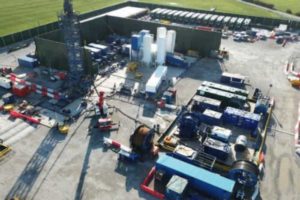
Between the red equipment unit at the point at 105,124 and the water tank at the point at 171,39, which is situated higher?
the water tank at the point at 171,39

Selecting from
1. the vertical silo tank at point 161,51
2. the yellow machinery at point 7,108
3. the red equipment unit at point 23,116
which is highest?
the vertical silo tank at point 161,51

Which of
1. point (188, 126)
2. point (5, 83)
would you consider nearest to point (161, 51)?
point (188, 126)

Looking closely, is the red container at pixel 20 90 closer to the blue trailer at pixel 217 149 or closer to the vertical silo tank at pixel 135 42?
the vertical silo tank at pixel 135 42

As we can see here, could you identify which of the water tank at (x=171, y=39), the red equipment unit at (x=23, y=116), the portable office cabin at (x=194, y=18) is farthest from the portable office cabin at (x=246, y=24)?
the red equipment unit at (x=23, y=116)

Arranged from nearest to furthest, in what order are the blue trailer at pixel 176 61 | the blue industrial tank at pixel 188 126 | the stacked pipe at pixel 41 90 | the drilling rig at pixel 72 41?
the blue industrial tank at pixel 188 126 → the drilling rig at pixel 72 41 → the stacked pipe at pixel 41 90 → the blue trailer at pixel 176 61

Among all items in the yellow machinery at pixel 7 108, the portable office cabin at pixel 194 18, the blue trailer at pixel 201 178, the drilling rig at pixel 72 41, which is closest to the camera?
the blue trailer at pixel 201 178

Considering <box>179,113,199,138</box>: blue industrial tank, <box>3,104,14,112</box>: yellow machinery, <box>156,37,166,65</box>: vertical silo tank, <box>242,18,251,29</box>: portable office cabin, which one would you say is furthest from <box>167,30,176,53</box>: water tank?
<box>242,18,251,29</box>: portable office cabin

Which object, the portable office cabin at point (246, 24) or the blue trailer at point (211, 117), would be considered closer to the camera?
the blue trailer at point (211, 117)

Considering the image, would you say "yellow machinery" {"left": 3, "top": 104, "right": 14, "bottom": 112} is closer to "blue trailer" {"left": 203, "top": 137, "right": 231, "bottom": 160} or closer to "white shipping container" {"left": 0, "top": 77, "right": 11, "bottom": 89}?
"white shipping container" {"left": 0, "top": 77, "right": 11, "bottom": 89}
